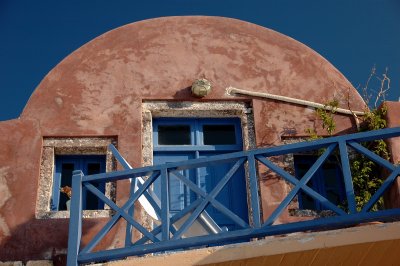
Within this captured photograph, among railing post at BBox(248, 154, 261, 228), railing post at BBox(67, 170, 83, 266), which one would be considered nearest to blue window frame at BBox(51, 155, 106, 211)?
railing post at BBox(67, 170, 83, 266)

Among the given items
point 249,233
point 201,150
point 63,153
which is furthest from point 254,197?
point 63,153

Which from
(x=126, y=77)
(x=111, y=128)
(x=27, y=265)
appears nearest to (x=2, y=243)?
(x=27, y=265)

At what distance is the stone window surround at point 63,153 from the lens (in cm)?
868

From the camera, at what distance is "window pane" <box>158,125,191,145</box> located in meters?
9.50

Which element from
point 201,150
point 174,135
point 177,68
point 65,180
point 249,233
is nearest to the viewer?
point 249,233

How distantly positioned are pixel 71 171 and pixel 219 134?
2.05 m

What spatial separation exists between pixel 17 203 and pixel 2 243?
0.53 metres

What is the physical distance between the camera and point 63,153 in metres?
9.27

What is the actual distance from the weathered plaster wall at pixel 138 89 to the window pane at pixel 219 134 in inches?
15.5

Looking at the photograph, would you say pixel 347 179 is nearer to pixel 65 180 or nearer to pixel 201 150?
pixel 201 150

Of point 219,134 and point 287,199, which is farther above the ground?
point 219,134

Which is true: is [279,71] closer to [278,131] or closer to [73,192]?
[278,131]

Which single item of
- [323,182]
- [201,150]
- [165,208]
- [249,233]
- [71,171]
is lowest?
[249,233]

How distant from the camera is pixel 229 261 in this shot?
5996 mm
